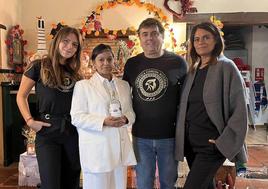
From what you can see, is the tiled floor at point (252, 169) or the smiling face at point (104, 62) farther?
the tiled floor at point (252, 169)

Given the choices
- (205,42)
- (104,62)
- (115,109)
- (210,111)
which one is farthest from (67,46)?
(210,111)

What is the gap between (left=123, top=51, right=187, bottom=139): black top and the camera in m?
1.97

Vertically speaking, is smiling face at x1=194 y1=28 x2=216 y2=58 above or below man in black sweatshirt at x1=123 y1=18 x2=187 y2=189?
above

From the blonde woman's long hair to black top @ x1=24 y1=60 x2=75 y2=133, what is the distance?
0.11 ft

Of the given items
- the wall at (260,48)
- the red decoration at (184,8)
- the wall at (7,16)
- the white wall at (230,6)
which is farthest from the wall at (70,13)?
the wall at (260,48)

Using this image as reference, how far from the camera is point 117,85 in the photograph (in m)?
1.94

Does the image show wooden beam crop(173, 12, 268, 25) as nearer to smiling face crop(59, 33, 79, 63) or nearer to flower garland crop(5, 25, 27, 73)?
flower garland crop(5, 25, 27, 73)

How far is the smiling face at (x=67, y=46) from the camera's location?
1.92 m

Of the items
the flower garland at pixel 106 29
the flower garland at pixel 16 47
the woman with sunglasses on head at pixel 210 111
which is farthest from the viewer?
the flower garland at pixel 106 29

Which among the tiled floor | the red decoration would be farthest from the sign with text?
the red decoration

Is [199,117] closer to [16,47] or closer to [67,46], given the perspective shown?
[67,46]

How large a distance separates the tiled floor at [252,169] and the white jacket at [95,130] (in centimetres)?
182

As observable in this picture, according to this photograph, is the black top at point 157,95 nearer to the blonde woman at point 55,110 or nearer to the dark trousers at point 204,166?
the dark trousers at point 204,166

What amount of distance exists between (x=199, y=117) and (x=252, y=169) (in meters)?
2.49
